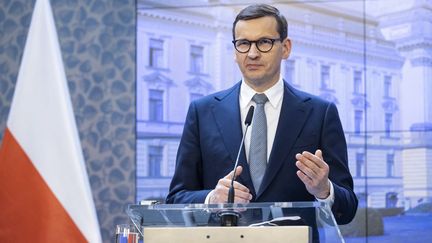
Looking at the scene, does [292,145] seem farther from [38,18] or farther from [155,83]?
[155,83]

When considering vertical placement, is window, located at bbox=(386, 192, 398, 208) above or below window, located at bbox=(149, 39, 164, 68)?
below

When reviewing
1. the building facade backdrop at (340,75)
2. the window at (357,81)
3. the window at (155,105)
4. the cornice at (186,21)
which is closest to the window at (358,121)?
the building facade backdrop at (340,75)

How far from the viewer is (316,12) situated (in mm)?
4531

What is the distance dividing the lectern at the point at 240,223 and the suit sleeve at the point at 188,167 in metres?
0.53

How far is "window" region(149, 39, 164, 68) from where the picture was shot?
474cm

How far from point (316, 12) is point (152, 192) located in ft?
4.99

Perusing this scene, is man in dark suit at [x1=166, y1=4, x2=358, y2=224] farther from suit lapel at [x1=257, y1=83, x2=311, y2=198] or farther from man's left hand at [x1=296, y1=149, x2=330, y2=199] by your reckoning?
man's left hand at [x1=296, y1=149, x2=330, y2=199]

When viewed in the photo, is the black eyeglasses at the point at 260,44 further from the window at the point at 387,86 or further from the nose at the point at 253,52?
the window at the point at 387,86

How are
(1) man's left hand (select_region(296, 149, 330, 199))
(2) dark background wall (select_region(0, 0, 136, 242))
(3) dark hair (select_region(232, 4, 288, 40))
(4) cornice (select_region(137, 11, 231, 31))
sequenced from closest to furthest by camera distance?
(1) man's left hand (select_region(296, 149, 330, 199)), (3) dark hair (select_region(232, 4, 288, 40)), (4) cornice (select_region(137, 11, 231, 31)), (2) dark background wall (select_region(0, 0, 136, 242))

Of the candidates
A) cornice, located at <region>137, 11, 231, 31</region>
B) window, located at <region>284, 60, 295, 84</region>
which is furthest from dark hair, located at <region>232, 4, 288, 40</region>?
cornice, located at <region>137, 11, 231, 31</region>

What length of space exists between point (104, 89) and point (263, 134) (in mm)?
2901

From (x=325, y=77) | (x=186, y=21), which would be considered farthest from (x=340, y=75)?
(x=186, y=21)

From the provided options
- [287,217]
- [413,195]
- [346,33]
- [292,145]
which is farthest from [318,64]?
[287,217]

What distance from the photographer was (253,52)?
2.08 meters
